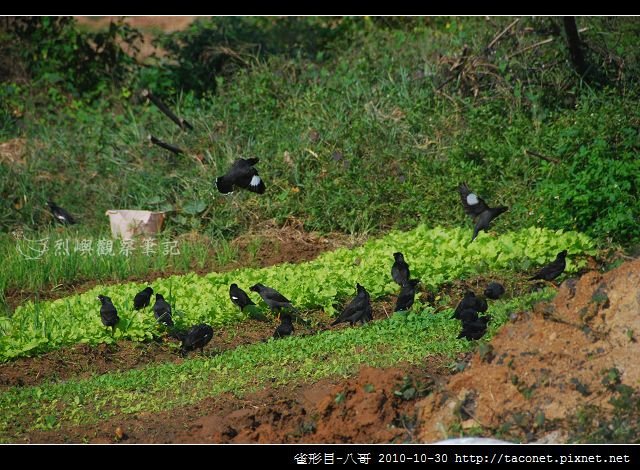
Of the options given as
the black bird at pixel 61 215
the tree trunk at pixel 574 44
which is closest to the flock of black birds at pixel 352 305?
the black bird at pixel 61 215

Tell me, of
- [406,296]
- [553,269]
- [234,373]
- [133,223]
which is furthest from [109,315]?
[553,269]

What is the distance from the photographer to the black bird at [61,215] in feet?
44.0

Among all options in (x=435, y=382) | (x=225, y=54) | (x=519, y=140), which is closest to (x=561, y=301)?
(x=435, y=382)

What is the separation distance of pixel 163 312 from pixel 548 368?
12.8 feet

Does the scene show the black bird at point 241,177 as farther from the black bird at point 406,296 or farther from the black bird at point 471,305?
the black bird at point 471,305

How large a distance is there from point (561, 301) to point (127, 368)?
390 centimetres

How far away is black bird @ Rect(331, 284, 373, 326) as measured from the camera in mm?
9188

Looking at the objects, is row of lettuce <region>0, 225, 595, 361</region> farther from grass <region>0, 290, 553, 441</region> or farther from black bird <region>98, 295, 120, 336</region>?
grass <region>0, 290, 553, 441</region>

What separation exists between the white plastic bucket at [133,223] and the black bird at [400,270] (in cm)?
417

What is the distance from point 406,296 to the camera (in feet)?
30.7

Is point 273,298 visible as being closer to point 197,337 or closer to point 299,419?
point 197,337

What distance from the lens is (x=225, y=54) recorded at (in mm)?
17328

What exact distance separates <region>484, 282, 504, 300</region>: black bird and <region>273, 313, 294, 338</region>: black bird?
1.90 m

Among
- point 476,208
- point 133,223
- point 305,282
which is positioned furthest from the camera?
point 133,223
